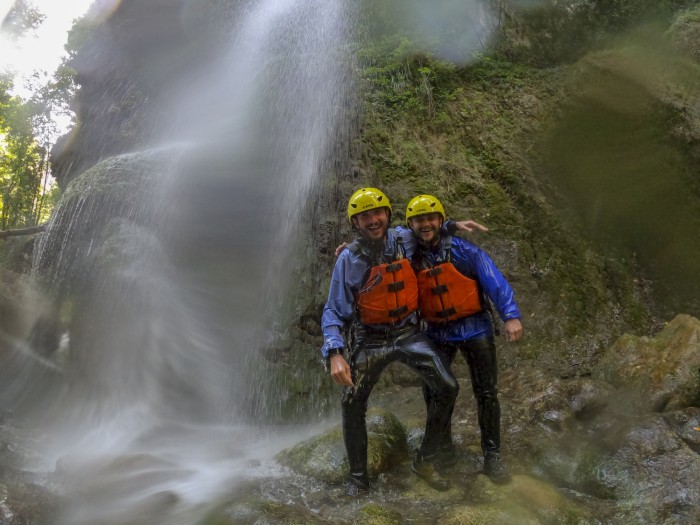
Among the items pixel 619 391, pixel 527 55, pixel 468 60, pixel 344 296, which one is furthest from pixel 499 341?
Result: pixel 527 55

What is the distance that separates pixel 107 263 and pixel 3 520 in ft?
22.7

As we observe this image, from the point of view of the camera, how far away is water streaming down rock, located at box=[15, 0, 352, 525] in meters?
7.81

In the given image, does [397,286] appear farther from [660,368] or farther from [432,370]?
[660,368]

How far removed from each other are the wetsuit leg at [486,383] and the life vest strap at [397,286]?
0.80 metres

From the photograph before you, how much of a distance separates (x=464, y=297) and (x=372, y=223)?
1.01 metres

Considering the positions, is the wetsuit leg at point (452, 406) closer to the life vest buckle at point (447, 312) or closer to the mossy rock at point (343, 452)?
the life vest buckle at point (447, 312)

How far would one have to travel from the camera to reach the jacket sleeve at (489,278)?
415 centimetres

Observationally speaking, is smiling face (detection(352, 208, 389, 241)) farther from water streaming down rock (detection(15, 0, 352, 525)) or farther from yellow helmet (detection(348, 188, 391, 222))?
water streaming down rock (detection(15, 0, 352, 525))

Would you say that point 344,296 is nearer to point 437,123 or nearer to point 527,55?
point 437,123

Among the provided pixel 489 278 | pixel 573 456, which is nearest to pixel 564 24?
pixel 489 278

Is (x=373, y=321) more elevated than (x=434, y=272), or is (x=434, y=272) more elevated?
(x=434, y=272)

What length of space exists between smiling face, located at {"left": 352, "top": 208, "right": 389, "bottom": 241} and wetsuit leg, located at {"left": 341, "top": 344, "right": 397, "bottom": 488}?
3.13 ft

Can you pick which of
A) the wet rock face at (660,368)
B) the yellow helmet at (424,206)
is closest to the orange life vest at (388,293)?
the yellow helmet at (424,206)

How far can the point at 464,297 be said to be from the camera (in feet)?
13.9
